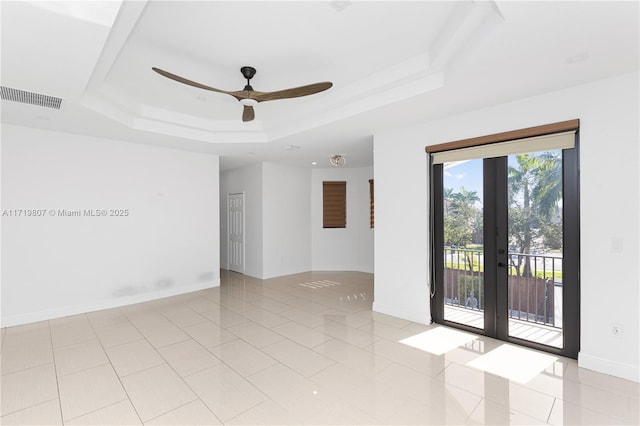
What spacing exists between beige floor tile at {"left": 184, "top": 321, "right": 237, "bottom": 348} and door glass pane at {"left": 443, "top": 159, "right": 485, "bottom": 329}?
2732 mm

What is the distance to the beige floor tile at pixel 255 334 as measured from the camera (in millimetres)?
3367

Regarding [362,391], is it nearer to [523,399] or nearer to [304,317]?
[523,399]

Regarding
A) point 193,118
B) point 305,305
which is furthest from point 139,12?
point 305,305

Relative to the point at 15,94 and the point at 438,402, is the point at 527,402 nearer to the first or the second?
the point at 438,402

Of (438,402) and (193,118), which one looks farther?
(193,118)

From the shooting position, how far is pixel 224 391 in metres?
2.44

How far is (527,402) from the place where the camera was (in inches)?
89.8

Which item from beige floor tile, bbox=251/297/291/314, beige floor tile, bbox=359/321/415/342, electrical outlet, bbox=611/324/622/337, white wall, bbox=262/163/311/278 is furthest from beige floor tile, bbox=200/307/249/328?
electrical outlet, bbox=611/324/622/337

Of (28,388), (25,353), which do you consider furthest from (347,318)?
(25,353)

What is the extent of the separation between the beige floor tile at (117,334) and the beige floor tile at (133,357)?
133mm

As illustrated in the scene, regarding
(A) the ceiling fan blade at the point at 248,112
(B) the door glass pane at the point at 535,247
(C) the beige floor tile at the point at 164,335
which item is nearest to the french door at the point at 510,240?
(B) the door glass pane at the point at 535,247

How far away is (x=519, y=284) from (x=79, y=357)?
4650 mm

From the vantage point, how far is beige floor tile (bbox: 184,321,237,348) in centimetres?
337

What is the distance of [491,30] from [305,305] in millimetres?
4059
